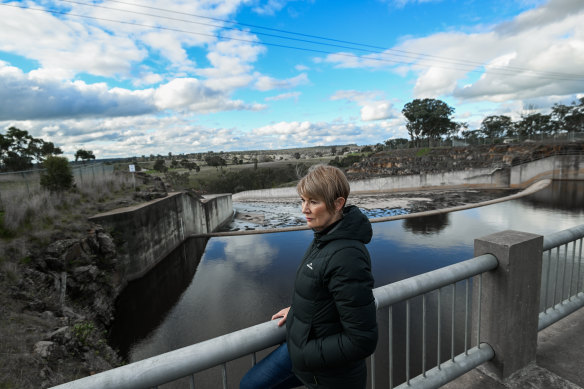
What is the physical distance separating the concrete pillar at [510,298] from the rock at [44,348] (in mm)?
6382

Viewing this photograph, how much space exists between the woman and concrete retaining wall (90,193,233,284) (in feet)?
40.5

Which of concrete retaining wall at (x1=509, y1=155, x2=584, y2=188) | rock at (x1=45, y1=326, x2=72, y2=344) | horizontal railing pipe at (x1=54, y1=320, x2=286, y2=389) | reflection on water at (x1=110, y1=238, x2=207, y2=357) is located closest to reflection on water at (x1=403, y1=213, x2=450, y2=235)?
reflection on water at (x1=110, y1=238, x2=207, y2=357)

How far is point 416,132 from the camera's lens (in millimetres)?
63656

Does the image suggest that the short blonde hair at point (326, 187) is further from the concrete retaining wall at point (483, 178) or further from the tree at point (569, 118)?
the tree at point (569, 118)

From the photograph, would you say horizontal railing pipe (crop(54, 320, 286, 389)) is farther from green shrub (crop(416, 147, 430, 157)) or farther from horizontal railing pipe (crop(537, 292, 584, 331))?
green shrub (crop(416, 147, 430, 157))

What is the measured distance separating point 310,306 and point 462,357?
5.98 feet

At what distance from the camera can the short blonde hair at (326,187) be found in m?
1.46

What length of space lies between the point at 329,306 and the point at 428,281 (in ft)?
3.45

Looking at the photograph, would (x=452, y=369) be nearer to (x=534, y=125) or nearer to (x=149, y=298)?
(x=149, y=298)

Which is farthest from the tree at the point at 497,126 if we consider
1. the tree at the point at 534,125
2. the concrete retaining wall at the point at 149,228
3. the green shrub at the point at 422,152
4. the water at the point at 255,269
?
the concrete retaining wall at the point at 149,228

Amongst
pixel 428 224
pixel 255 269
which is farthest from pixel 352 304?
pixel 428 224

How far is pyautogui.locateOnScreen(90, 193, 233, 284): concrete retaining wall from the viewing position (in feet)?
39.8

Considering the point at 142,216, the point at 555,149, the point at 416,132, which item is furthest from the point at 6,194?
the point at 416,132

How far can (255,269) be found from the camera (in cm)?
1312
